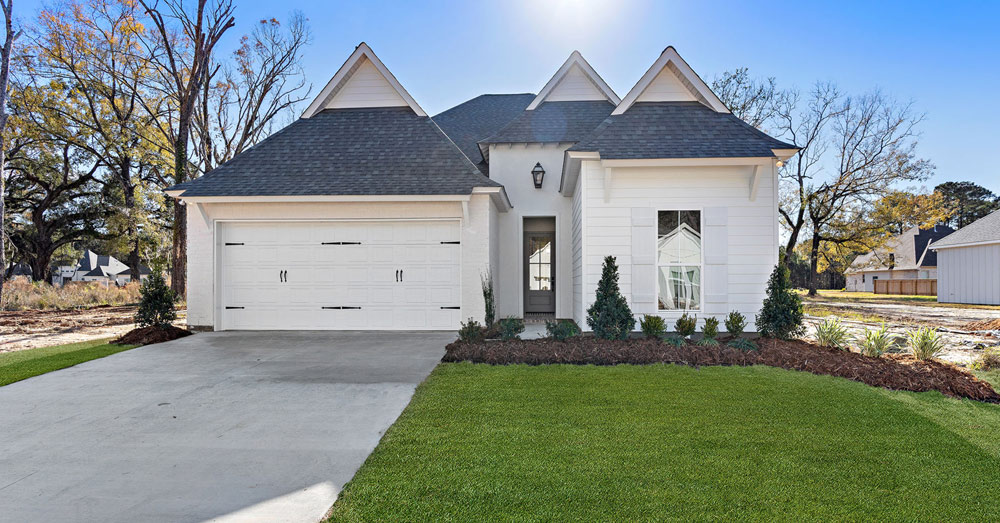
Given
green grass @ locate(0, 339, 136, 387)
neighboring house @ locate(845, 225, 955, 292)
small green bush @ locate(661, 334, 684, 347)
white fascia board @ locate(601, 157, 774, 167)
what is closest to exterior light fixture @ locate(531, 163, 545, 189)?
white fascia board @ locate(601, 157, 774, 167)

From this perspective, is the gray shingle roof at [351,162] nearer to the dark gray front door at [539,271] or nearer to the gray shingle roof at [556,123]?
the gray shingle roof at [556,123]

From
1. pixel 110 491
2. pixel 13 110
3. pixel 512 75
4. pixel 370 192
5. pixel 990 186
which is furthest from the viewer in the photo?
pixel 990 186

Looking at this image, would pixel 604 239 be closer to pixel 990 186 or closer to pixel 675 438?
pixel 675 438

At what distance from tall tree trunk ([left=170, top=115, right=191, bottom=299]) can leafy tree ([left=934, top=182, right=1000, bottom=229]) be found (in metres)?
57.0

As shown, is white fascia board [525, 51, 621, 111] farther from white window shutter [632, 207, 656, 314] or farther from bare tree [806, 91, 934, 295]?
bare tree [806, 91, 934, 295]

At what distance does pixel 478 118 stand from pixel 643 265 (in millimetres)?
7920

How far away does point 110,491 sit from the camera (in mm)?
2932

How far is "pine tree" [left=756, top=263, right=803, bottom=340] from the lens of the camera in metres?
7.74

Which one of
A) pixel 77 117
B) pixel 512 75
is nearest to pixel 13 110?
pixel 77 117

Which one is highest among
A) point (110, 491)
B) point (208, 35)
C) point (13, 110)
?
point (208, 35)

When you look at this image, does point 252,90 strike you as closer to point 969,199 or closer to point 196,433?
point 196,433

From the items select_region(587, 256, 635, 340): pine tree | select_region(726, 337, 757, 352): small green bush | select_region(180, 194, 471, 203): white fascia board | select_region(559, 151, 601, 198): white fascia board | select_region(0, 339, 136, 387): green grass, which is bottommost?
select_region(0, 339, 136, 387): green grass

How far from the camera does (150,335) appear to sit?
8.56 meters

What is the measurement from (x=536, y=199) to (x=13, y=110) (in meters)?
20.1
